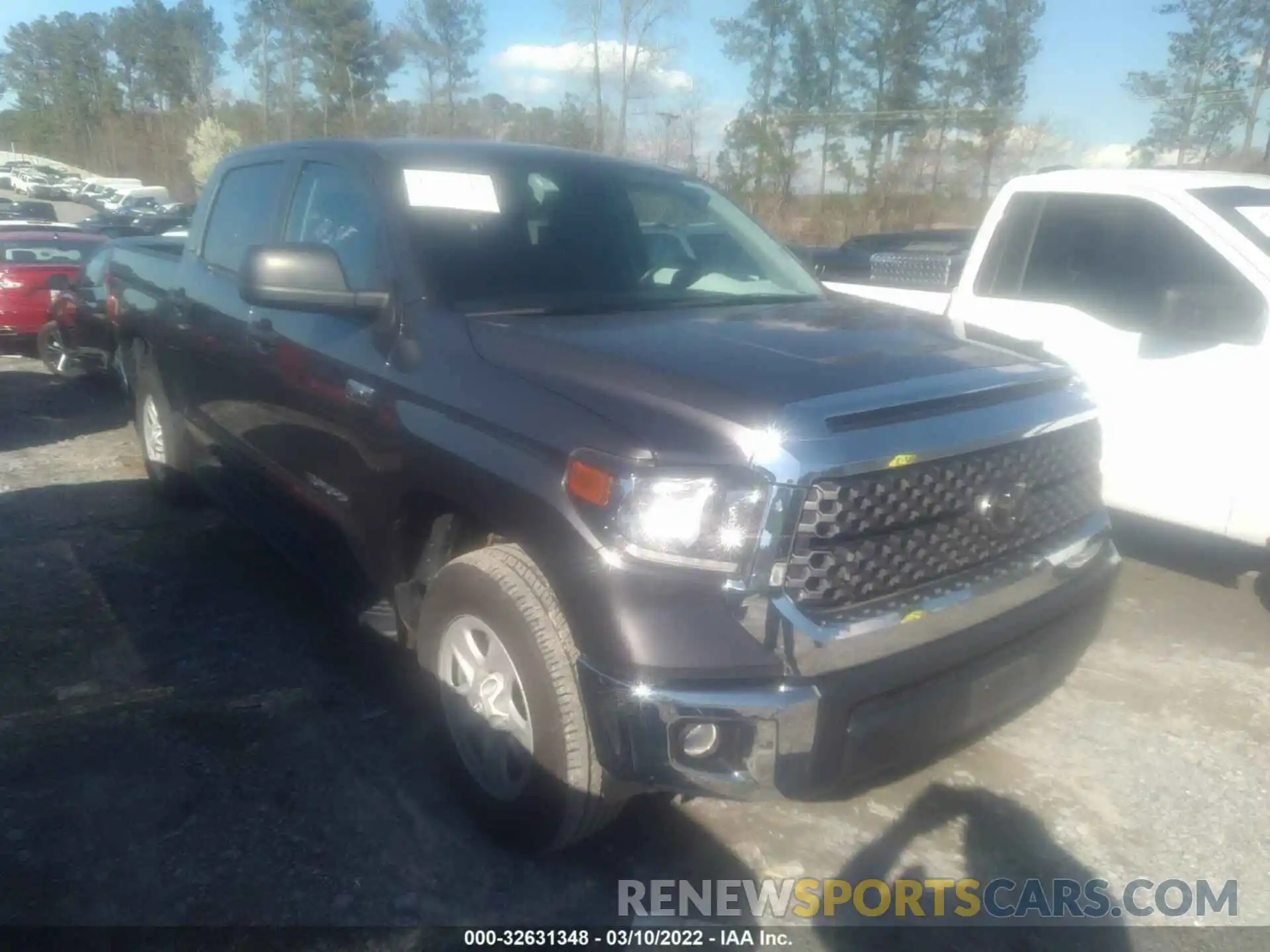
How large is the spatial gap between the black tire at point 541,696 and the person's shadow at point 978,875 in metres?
0.74

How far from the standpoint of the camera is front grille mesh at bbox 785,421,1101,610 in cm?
238

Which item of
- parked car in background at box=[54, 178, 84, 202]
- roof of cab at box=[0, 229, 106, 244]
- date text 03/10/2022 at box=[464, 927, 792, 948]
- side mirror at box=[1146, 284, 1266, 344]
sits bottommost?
parked car in background at box=[54, 178, 84, 202]

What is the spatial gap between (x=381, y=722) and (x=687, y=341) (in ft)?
5.98

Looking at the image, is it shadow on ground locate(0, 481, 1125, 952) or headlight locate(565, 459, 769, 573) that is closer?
headlight locate(565, 459, 769, 573)

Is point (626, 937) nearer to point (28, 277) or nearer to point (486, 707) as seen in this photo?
point (486, 707)

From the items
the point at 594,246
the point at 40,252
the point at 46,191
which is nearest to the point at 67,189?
the point at 46,191

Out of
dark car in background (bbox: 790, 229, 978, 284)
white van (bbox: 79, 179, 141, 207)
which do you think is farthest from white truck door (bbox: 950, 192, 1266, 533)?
white van (bbox: 79, 179, 141, 207)

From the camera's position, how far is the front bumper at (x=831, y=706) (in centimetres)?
232

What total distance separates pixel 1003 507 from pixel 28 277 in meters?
10.8

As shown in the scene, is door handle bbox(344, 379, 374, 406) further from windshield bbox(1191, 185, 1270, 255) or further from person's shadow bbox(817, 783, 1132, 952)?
windshield bbox(1191, 185, 1270, 255)

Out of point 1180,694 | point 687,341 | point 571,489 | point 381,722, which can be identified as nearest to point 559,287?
point 687,341

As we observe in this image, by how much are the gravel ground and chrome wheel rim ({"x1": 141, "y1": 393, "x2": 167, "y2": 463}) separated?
3.95 ft

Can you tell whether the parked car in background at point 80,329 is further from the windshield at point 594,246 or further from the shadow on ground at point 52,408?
the windshield at point 594,246

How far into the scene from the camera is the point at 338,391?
134 inches
